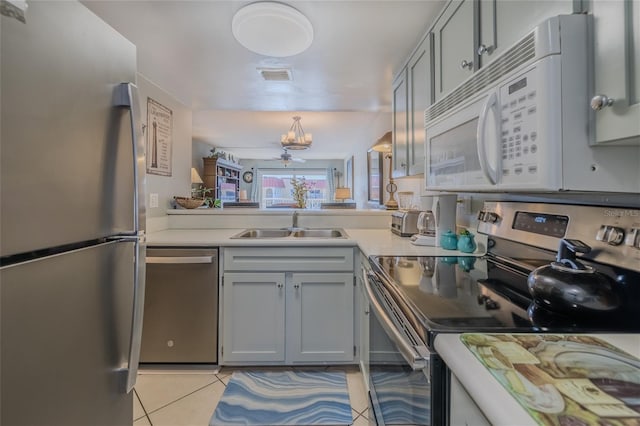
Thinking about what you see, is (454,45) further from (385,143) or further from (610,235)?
(385,143)

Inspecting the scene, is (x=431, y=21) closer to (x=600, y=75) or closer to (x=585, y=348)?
(x=600, y=75)

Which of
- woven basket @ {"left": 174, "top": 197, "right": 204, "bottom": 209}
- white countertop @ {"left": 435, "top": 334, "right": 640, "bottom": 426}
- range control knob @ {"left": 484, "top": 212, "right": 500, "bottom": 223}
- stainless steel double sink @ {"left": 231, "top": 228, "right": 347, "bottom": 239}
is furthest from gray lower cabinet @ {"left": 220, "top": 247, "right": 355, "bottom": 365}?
white countertop @ {"left": 435, "top": 334, "right": 640, "bottom": 426}

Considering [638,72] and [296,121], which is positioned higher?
[296,121]

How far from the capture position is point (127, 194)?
3.34 feet

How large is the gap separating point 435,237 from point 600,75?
1232mm

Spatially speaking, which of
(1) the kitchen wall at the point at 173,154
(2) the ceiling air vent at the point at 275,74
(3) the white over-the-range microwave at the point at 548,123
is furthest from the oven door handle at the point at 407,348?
(1) the kitchen wall at the point at 173,154

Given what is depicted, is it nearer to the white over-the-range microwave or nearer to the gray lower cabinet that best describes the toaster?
the gray lower cabinet

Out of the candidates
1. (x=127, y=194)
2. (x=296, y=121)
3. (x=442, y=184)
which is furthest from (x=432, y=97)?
(x=296, y=121)

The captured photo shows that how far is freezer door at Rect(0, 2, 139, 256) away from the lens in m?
0.65

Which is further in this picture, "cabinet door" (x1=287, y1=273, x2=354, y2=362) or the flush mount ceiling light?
"cabinet door" (x1=287, y1=273, x2=354, y2=362)

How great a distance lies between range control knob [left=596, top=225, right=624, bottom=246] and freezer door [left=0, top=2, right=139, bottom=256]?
1.50 meters

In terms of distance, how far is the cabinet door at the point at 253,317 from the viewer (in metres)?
2.00

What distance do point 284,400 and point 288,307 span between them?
0.53 m

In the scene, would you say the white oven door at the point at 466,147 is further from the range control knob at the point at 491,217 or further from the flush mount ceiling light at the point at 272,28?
the flush mount ceiling light at the point at 272,28
